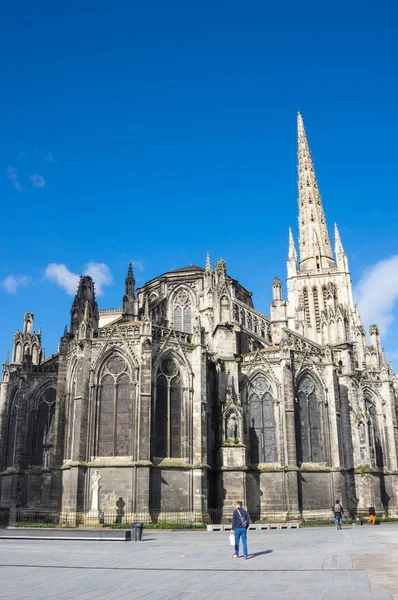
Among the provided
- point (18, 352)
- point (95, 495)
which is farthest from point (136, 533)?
point (18, 352)

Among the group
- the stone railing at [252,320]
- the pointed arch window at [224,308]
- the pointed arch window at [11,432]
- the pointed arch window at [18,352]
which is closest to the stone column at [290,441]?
the pointed arch window at [224,308]

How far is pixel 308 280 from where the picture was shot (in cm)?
7769

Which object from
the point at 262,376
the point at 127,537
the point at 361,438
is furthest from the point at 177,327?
the point at 127,537

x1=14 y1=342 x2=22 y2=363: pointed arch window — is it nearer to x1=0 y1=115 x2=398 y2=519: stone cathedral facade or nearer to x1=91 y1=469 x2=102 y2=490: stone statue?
x1=0 y1=115 x2=398 y2=519: stone cathedral facade

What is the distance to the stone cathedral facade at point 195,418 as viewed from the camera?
103 feet

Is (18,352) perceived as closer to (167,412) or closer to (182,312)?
(182,312)

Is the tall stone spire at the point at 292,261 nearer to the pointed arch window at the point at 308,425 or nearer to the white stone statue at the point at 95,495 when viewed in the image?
the pointed arch window at the point at 308,425

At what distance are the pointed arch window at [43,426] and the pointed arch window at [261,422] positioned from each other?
12.9 meters

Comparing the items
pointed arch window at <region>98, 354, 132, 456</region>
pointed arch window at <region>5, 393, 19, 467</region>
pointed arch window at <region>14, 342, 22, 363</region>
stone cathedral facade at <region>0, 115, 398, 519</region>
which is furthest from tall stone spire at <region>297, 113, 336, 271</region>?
pointed arch window at <region>98, 354, 132, 456</region>

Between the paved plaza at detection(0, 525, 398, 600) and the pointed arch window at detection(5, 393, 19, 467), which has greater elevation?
the pointed arch window at detection(5, 393, 19, 467)

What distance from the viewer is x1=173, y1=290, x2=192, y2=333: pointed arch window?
155 ft

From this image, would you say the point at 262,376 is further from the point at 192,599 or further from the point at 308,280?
the point at 308,280

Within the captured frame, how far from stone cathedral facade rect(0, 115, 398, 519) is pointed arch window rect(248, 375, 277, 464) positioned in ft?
0.22

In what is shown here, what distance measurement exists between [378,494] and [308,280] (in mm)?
42376
